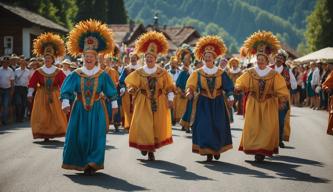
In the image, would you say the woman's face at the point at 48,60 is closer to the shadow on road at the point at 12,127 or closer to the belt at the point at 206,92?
the shadow on road at the point at 12,127

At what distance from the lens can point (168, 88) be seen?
13.2 m

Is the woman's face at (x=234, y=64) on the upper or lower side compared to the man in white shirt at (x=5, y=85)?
upper

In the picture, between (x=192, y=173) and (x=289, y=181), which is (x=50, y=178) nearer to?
(x=192, y=173)

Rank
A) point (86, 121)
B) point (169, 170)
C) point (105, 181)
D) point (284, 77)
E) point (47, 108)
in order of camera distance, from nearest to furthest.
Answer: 1. point (105, 181)
2. point (86, 121)
3. point (169, 170)
4. point (284, 77)
5. point (47, 108)

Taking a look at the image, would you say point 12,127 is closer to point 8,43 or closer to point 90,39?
point 90,39

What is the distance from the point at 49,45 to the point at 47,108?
153 centimetres

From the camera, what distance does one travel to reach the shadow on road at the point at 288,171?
10.4 metres

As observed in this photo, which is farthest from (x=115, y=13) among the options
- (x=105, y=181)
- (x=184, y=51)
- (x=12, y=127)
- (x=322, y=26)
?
(x=105, y=181)

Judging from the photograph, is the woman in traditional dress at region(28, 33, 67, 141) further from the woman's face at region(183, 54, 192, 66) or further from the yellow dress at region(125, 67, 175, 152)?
the woman's face at region(183, 54, 192, 66)

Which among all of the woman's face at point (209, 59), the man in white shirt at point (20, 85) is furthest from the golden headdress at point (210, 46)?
the man in white shirt at point (20, 85)

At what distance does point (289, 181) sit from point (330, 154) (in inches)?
146

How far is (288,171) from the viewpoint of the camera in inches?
440

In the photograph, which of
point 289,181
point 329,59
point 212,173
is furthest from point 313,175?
point 329,59

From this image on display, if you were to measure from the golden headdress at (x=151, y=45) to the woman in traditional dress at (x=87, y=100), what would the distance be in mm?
1823
